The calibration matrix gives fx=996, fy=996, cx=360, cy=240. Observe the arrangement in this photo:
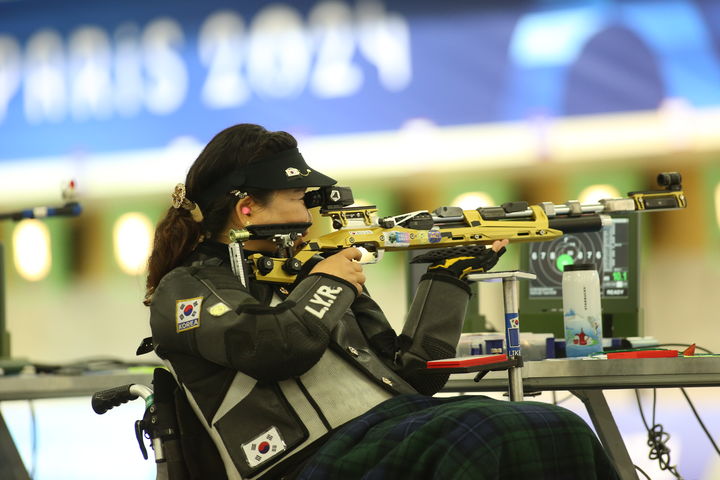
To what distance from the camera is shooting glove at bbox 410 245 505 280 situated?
6.75 ft

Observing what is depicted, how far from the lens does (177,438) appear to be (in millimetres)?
1806

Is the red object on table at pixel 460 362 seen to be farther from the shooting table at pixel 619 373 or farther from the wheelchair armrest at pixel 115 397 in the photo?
the wheelchair armrest at pixel 115 397

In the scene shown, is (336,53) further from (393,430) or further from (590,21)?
(393,430)

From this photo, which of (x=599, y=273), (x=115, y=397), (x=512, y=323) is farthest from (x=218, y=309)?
(x=599, y=273)

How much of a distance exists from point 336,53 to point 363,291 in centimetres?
215

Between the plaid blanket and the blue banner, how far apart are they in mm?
2344

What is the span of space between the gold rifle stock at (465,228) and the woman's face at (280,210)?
0.07m

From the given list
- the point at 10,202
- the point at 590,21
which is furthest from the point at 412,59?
the point at 10,202

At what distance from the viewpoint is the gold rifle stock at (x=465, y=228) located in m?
2.00

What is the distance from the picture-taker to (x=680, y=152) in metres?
3.66

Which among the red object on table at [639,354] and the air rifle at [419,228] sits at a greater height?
the air rifle at [419,228]

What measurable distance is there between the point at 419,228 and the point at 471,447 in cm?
70

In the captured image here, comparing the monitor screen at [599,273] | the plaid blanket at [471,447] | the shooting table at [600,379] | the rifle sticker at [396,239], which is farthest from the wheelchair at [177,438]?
the monitor screen at [599,273]

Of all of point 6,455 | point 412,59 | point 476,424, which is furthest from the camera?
point 412,59
